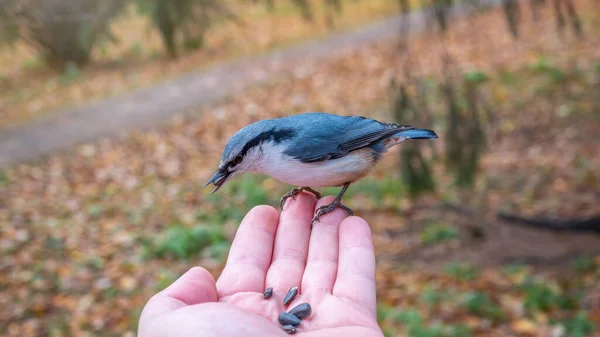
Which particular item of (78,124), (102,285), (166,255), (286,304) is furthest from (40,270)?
(78,124)

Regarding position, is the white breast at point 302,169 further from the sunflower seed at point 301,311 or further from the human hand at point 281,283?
the sunflower seed at point 301,311

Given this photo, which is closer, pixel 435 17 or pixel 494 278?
pixel 435 17

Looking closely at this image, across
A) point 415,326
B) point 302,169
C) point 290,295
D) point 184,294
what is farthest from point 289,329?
point 415,326

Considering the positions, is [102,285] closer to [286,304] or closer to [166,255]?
[166,255]

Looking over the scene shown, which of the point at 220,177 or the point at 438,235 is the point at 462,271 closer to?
the point at 438,235

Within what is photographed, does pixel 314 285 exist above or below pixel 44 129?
above
